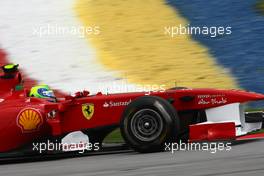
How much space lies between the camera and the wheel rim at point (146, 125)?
8.24 meters

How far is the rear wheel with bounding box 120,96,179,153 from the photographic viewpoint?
26.8 feet

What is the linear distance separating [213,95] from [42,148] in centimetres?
228

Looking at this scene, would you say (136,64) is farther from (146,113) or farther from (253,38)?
(146,113)

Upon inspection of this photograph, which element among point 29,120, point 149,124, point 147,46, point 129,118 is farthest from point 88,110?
point 147,46

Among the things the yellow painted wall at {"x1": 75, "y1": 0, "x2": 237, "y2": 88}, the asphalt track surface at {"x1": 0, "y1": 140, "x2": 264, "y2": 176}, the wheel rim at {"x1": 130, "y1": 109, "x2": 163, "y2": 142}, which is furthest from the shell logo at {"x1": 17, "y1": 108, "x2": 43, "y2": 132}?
the yellow painted wall at {"x1": 75, "y1": 0, "x2": 237, "y2": 88}

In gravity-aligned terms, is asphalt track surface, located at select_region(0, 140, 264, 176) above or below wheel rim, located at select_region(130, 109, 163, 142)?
below

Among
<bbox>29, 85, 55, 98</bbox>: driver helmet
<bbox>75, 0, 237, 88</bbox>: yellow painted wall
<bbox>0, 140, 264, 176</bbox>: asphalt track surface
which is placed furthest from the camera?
<bbox>75, 0, 237, 88</bbox>: yellow painted wall

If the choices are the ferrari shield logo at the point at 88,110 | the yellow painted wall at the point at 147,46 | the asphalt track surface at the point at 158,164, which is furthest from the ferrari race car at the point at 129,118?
the yellow painted wall at the point at 147,46

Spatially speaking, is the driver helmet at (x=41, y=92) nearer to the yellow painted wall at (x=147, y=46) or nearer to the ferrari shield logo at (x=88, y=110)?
the ferrari shield logo at (x=88, y=110)

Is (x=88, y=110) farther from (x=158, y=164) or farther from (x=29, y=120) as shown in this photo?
(x=158, y=164)

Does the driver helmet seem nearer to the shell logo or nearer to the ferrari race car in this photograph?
the ferrari race car

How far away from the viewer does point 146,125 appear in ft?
27.3

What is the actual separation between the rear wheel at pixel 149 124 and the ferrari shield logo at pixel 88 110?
1.61ft

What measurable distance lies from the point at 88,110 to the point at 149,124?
2.79 ft
